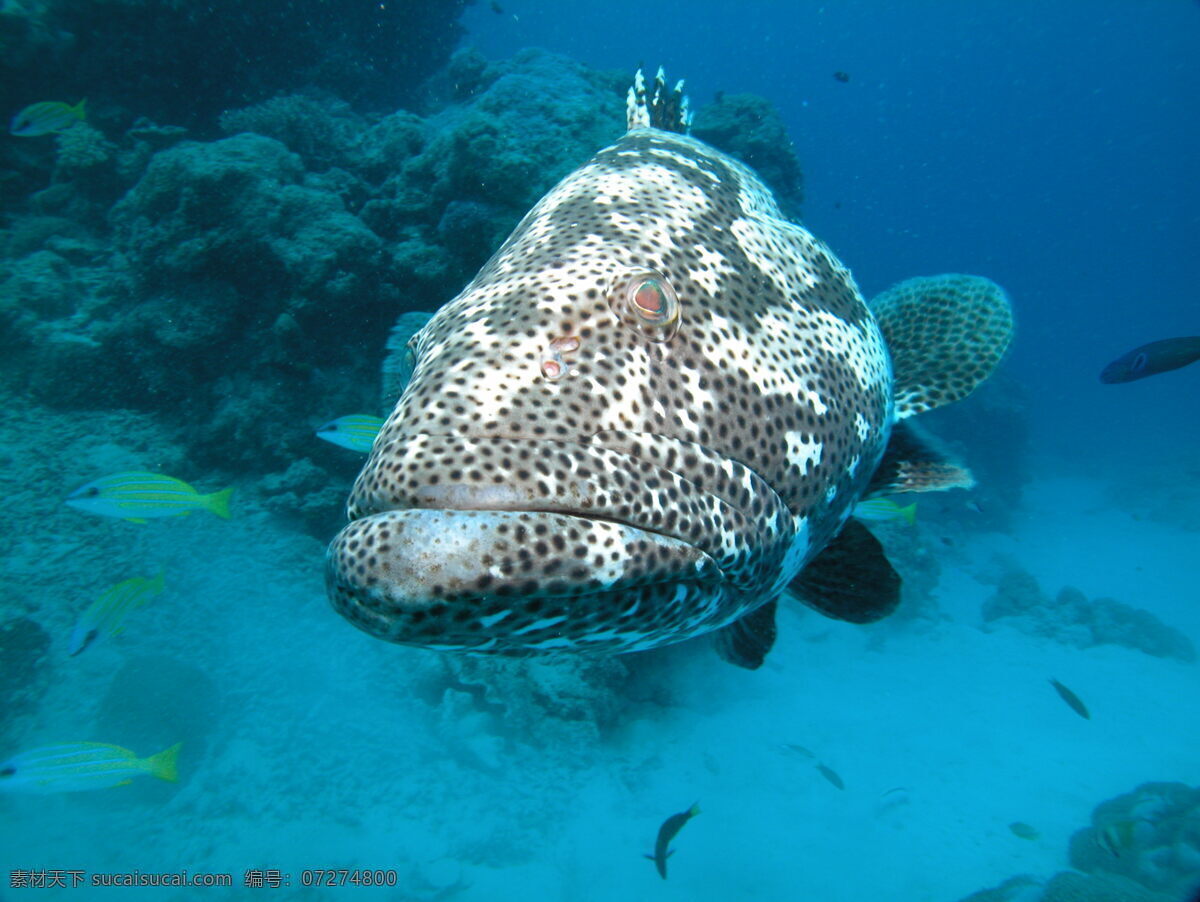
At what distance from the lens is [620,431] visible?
151 cm

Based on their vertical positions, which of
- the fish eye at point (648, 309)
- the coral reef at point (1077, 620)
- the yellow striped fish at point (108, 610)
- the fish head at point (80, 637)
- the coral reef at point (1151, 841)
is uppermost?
the fish eye at point (648, 309)

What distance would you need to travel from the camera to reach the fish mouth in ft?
4.06

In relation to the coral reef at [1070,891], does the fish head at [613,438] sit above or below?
above

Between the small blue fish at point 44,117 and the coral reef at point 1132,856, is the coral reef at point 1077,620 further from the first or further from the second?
the small blue fish at point 44,117

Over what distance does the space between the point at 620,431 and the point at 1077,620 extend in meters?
21.2

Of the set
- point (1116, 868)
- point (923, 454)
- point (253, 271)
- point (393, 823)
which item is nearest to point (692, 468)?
point (923, 454)

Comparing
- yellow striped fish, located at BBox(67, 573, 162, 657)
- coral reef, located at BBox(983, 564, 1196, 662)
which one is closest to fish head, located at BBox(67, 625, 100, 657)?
yellow striped fish, located at BBox(67, 573, 162, 657)

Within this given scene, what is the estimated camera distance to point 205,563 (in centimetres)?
832

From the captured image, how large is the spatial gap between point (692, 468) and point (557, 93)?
1013 centimetres

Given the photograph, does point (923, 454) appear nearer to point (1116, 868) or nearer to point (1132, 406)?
point (1116, 868)

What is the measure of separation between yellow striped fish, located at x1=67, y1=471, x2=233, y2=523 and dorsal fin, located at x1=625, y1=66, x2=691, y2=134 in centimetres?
508

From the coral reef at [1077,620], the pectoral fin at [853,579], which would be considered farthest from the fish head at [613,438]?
the coral reef at [1077,620]

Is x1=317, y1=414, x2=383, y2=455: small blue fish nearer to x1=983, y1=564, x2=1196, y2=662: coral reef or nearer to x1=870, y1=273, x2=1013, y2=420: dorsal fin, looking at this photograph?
x1=870, y1=273, x2=1013, y2=420: dorsal fin

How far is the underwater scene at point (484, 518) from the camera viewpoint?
1564 mm
